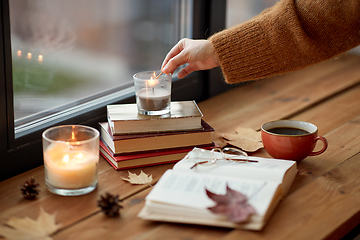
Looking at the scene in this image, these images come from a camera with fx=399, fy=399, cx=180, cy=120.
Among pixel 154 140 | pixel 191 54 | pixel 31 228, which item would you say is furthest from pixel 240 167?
pixel 31 228

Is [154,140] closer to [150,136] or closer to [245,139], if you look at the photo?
[150,136]

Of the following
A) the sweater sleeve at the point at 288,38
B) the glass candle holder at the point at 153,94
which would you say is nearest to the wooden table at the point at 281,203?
the glass candle holder at the point at 153,94

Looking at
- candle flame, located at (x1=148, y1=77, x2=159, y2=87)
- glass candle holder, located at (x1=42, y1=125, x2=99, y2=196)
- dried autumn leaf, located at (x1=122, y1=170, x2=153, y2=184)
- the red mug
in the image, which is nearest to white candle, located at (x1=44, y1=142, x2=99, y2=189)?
glass candle holder, located at (x1=42, y1=125, x2=99, y2=196)

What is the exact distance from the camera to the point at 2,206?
2.74ft

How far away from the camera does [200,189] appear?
781 mm

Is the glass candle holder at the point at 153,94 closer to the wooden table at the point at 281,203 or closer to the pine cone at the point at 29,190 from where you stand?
the wooden table at the point at 281,203

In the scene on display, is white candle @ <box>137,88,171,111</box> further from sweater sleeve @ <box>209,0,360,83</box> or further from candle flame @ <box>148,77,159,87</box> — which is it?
sweater sleeve @ <box>209,0,360,83</box>

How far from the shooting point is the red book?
978 mm

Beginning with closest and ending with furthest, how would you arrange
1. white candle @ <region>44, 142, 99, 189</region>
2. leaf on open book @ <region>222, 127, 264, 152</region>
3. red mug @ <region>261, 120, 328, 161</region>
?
1. white candle @ <region>44, 142, 99, 189</region>
2. red mug @ <region>261, 120, 328, 161</region>
3. leaf on open book @ <region>222, 127, 264, 152</region>

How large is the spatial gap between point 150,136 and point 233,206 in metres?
0.32

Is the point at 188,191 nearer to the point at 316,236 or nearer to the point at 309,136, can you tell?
the point at 316,236

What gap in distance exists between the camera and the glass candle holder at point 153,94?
3.19 ft

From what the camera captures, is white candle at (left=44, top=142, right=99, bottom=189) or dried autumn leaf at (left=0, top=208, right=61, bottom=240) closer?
dried autumn leaf at (left=0, top=208, right=61, bottom=240)

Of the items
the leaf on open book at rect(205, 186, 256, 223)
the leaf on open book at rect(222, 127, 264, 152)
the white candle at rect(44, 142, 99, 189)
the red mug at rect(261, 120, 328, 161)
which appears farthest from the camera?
the leaf on open book at rect(222, 127, 264, 152)
